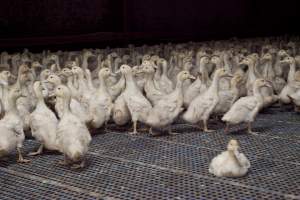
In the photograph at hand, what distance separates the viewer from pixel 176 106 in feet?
16.3

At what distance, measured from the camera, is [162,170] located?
3992 mm

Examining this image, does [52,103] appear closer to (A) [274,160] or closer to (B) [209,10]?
(A) [274,160]

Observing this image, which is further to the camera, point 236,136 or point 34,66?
point 34,66

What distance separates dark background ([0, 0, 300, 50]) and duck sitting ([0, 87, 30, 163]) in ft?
14.2

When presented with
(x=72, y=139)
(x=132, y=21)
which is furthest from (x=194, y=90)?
(x=132, y=21)

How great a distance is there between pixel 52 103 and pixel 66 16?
17.5ft

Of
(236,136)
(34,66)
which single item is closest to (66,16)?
(34,66)

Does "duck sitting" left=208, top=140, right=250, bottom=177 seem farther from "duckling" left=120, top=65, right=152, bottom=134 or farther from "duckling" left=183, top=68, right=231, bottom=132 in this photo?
"duckling" left=120, top=65, right=152, bottom=134

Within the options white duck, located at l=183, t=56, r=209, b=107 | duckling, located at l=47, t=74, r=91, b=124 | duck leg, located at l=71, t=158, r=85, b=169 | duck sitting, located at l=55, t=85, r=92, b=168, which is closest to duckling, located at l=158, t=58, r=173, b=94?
white duck, located at l=183, t=56, r=209, b=107

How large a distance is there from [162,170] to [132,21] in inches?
304

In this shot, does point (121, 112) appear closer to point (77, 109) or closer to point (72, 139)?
point (77, 109)

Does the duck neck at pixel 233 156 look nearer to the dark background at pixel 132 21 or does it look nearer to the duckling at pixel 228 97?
the duckling at pixel 228 97

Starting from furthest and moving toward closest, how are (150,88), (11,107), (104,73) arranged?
(150,88) < (104,73) < (11,107)

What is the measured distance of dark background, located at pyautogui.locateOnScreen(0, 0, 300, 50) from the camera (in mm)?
9539
